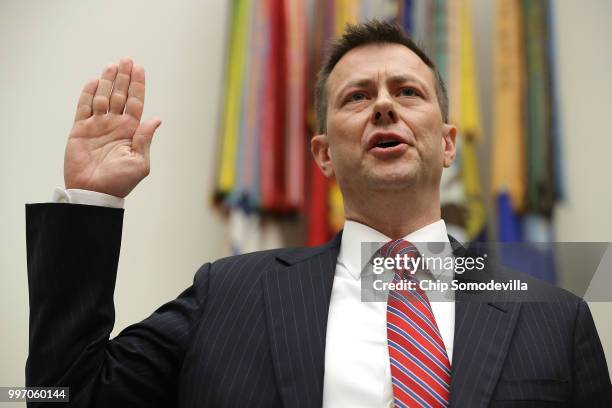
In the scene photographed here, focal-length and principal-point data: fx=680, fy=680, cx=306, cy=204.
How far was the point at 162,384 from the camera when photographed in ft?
3.51

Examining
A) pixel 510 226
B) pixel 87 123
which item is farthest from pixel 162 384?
pixel 510 226

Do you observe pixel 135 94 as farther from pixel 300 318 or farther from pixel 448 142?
pixel 448 142

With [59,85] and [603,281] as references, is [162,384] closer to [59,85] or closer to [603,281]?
[603,281]

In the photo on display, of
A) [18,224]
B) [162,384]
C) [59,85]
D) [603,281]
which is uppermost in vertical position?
[59,85]

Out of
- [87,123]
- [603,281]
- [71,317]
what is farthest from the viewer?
[603,281]

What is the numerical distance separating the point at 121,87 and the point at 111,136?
85mm

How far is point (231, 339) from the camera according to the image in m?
1.05

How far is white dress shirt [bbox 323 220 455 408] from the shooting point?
969 mm

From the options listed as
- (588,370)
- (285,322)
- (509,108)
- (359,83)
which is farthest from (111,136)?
(509,108)

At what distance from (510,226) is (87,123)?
50.5 inches

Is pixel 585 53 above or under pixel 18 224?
above

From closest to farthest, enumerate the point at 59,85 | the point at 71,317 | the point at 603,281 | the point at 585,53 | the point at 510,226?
1. the point at 71,317
2. the point at 603,281
3. the point at 59,85
4. the point at 510,226
5. the point at 585,53

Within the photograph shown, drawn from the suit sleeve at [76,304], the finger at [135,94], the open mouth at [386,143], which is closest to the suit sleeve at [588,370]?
the open mouth at [386,143]

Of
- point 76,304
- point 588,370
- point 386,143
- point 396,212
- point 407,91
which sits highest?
point 407,91
